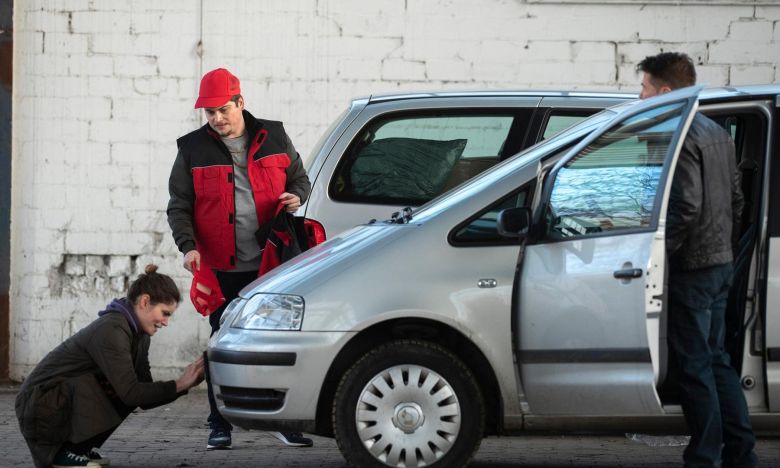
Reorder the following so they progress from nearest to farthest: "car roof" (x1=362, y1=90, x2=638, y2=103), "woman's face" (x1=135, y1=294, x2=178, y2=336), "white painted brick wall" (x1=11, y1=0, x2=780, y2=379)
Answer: "woman's face" (x1=135, y1=294, x2=178, y2=336)
"car roof" (x1=362, y1=90, x2=638, y2=103)
"white painted brick wall" (x1=11, y1=0, x2=780, y2=379)

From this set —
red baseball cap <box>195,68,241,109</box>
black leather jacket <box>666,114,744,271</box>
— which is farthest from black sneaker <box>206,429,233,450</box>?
black leather jacket <box>666,114,744,271</box>

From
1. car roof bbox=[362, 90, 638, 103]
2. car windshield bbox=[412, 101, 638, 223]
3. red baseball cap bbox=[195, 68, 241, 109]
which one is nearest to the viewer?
car windshield bbox=[412, 101, 638, 223]

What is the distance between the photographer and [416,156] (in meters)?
8.14

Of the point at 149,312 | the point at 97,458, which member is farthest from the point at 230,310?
the point at 97,458

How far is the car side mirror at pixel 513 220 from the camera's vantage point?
19.4ft

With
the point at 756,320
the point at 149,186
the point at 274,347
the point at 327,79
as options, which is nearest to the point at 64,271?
the point at 149,186

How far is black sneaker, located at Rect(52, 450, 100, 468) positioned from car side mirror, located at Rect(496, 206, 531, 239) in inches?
91.5

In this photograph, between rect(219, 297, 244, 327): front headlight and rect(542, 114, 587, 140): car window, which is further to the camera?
rect(542, 114, 587, 140): car window

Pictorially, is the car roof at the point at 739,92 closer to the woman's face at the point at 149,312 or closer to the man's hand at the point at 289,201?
the man's hand at the point at 289,201

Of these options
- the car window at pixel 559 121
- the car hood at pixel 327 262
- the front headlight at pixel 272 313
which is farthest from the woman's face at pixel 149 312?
the car window at pixel 559 121

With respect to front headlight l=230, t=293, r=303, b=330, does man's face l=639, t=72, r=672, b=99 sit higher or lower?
higher

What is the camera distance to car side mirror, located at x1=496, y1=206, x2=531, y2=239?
233 inches

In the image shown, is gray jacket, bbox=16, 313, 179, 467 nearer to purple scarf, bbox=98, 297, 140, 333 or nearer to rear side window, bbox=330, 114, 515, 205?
purple scarf, bbox=98, 297, 140, 333

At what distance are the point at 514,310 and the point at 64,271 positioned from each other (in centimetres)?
567
